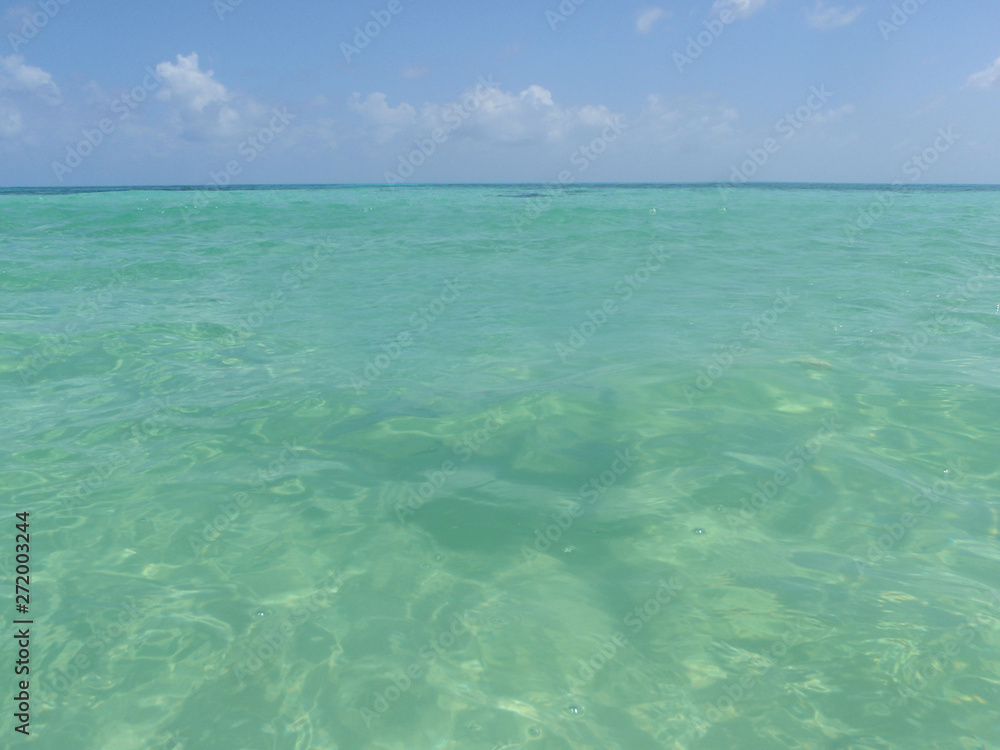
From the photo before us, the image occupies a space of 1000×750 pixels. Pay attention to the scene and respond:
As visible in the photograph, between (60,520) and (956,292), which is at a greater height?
(956,292)

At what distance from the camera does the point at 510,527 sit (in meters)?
4.16

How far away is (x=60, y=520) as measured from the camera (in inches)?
167

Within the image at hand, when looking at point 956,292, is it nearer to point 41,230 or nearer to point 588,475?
point 588,475

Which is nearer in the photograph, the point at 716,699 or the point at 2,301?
the point at 716,699

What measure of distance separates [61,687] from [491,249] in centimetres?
1482

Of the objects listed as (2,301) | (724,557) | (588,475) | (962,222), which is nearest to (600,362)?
(588,475)
